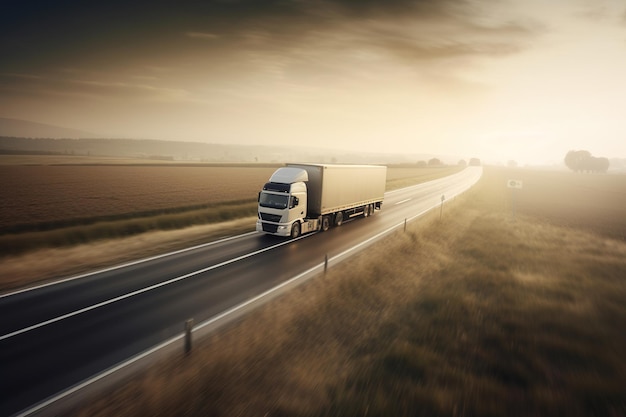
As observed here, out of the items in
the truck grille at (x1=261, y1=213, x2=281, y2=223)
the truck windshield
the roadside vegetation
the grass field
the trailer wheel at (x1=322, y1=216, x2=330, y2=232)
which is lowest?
the roadside vegetation

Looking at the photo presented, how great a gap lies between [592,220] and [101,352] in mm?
39236

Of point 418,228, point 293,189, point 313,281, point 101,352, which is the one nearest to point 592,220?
point 418,228

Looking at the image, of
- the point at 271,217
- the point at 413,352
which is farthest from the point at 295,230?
the point at 413,352

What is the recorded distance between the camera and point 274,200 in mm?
19438

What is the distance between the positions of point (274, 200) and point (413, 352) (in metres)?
12.7

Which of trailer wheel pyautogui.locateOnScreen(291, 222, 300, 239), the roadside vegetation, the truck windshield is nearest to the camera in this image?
the roadside vegetation

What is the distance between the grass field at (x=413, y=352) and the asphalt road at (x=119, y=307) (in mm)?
1401

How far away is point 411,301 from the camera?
11.6 m

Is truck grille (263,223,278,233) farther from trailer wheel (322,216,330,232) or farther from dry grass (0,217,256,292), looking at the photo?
trailer wheel (322,216,330,232)

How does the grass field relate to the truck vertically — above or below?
below

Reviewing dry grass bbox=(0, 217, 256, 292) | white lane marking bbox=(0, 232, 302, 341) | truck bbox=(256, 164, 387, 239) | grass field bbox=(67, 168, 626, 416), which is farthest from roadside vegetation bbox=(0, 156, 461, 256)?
grass field bbox=(67, 168, 626, 416)

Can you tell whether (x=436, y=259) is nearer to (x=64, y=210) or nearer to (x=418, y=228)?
(x=418, y=228)

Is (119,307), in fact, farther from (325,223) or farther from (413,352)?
(325,223)

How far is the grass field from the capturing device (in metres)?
6.39
